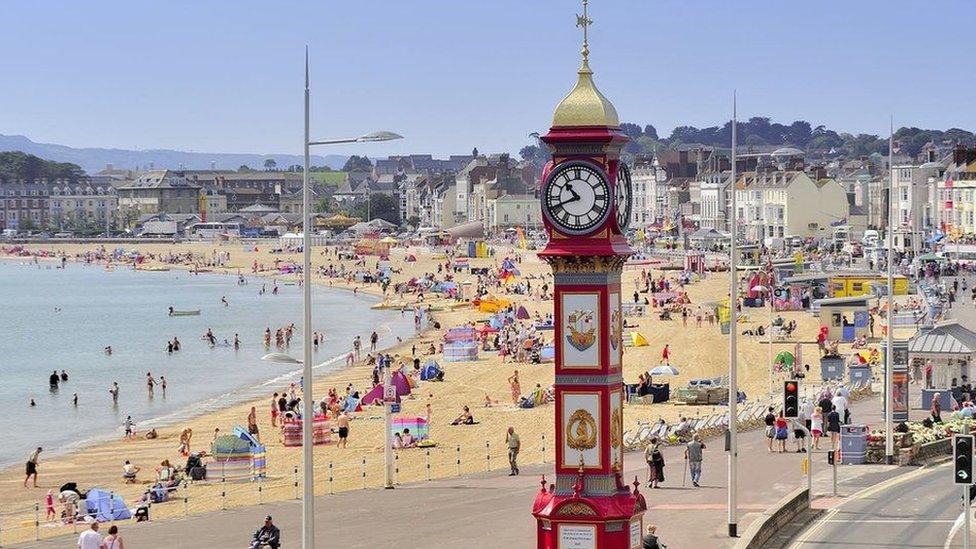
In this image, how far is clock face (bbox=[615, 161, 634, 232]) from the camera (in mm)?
17547

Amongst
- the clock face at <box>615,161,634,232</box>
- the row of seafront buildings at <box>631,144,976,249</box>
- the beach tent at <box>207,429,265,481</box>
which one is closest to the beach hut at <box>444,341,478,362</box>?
the beach tent at <box>207,429,265,481</box>

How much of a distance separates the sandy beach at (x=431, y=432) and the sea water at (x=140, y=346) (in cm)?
255

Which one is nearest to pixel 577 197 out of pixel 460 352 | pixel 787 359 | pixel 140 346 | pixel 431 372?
pixel 787 359

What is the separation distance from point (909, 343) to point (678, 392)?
5.68 metres

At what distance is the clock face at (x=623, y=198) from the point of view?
17547mm

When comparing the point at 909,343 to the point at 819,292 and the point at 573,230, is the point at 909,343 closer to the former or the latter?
the point at 573,230

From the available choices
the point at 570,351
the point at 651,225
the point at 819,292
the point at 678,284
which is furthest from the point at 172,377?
Result: the point at 651,225

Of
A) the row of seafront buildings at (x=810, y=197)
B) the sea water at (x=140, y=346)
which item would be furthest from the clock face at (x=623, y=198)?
the row of seafront buildings at (x=810, y=197)

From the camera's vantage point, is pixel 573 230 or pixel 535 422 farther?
pixel 535 422

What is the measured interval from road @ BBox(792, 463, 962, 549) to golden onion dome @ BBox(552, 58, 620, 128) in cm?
740

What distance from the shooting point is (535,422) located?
3834cm

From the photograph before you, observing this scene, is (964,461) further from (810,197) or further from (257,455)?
(810,197)

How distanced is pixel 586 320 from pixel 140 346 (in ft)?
202

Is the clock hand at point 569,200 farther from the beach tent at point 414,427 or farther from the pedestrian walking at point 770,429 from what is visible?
the beach tent at point 414,427
